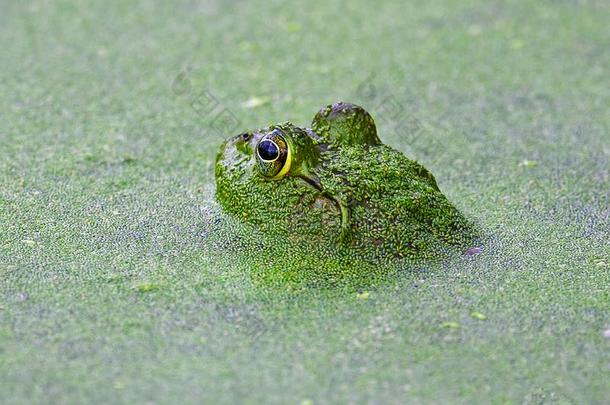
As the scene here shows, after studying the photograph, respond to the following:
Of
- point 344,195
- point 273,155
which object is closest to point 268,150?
point 273,155

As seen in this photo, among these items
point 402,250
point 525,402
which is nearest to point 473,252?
point 402,250

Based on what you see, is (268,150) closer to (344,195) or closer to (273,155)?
(273,155)
